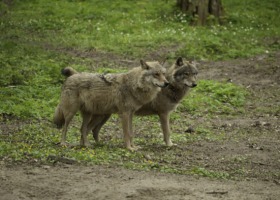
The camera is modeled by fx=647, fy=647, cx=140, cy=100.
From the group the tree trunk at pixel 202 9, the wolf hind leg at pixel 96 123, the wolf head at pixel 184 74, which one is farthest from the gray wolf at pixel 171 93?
the tree trunk at pixel 202 9

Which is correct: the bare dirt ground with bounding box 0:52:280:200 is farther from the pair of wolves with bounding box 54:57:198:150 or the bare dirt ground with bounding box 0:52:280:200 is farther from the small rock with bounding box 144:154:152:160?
the pair of wolves with bounding box 54:57:198:150

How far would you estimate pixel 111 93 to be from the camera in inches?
462

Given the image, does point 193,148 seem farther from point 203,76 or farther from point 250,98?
point 203,76

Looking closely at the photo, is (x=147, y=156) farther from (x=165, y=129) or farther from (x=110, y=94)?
(x=165, y=129)

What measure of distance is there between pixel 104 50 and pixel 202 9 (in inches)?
235

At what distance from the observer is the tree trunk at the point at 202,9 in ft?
88.1

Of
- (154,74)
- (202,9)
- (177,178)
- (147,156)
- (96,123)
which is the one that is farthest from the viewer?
(202,9)

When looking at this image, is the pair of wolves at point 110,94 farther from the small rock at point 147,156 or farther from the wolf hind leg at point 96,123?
the small rock at point 147,156

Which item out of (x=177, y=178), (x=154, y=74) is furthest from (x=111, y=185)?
(x=154, y=74)

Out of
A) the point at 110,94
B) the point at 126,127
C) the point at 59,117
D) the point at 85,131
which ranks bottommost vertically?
the point at 85,131

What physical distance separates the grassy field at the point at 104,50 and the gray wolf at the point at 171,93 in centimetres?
62

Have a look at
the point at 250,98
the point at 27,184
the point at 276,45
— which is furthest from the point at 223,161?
the point at 276,45

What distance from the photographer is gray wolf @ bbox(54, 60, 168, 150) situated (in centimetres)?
1166

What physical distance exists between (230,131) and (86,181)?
6372 millimetres
